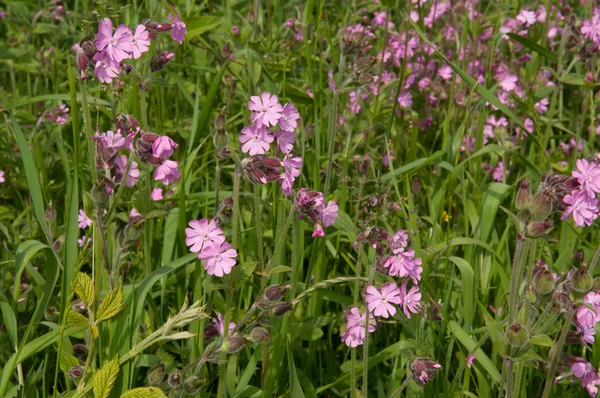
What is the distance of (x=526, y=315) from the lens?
193cm

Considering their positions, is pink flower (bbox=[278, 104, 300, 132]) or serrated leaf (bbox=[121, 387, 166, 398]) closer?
serrated leaf (bbox=[121, 387, 166, 398])

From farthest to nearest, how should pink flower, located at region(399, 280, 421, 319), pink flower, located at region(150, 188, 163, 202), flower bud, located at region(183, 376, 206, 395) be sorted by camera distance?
pink flower, located at region(150, 188, 163, 202), pink flower, located at region(399, 280, 421, 319), flower bud, located at region(183, 376, 206, 395)

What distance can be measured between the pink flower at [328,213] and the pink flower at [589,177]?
644 mm

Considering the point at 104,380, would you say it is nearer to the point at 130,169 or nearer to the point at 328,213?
the point at 130,169

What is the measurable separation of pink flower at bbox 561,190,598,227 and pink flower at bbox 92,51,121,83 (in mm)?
1149

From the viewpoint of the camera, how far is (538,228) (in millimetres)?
1834

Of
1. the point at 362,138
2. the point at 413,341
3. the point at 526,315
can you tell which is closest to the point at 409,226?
the point at 413,341

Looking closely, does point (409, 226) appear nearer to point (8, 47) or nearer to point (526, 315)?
point (526, 315)

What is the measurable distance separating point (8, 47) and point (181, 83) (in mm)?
902

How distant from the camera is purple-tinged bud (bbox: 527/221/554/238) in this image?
71.6 inches

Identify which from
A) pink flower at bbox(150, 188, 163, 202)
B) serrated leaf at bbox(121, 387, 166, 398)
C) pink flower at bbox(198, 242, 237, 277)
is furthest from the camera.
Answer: pink flower at bbox(150, 188, 163, 202)

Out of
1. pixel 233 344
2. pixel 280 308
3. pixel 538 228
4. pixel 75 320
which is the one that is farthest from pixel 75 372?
pixel 538 228

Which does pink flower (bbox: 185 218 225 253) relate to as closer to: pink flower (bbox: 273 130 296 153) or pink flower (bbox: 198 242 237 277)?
pink flower (bbox: 198 242 237 277)

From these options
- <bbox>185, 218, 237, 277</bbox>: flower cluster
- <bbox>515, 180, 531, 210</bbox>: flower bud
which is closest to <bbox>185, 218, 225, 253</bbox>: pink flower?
<bbox>185, 218, 237, 277</bbox>: flower cluster
